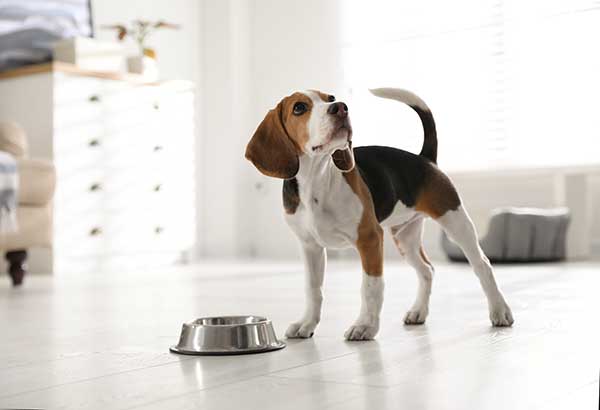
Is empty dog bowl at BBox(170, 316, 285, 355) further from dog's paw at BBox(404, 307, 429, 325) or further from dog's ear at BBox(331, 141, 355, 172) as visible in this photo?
dog's paw at BBox(404, 307, 429, 325)

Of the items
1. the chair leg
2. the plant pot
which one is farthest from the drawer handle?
the plant pot

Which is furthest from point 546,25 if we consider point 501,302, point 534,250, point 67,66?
point 501,302

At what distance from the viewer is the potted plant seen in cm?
541

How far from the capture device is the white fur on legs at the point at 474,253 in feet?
6.56

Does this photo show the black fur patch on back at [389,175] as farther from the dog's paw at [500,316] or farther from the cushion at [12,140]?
the cushion at [12,140]

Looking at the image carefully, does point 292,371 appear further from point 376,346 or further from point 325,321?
point 325,321

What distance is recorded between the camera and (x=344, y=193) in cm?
179

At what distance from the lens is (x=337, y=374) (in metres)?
1.42

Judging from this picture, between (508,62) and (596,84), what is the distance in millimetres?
613

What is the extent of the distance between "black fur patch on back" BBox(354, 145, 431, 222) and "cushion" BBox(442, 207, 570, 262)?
123 inches

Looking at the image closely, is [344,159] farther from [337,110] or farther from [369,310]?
[369,310]

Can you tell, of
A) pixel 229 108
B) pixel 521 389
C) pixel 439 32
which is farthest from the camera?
pixel 229 108

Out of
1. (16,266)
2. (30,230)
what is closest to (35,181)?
(30,230)

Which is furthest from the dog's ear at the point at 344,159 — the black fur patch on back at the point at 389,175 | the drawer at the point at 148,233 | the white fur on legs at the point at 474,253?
the drawer at the point at 148,233
